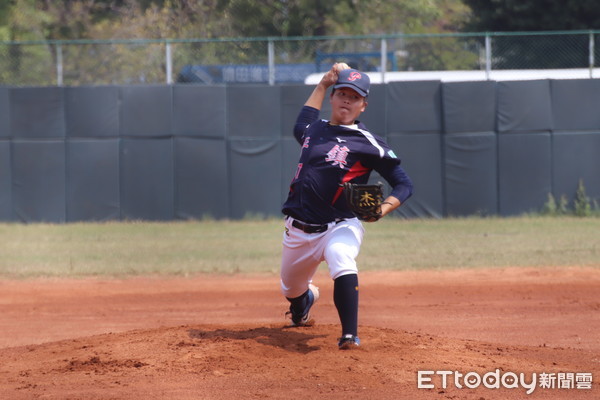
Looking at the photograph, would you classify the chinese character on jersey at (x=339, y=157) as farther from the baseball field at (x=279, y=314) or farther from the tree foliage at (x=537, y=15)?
the tree foliage at (x=537, y=15)

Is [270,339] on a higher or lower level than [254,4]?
lower

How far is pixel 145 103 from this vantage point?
638 inches

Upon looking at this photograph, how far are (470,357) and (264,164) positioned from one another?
10773 mm

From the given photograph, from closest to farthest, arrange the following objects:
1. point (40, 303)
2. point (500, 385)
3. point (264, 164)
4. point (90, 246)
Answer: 1. point (500, 385)
2. point (40, 303)
3. point (90, 246)
4. point (264, 164)

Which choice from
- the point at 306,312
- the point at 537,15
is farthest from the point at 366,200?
the point at 537,15

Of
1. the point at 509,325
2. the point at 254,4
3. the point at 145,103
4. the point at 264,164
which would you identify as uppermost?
the point at 254,4

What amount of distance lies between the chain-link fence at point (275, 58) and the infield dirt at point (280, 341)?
799 cm

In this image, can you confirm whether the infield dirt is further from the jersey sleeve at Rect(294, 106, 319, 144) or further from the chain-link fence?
the chain-link fence

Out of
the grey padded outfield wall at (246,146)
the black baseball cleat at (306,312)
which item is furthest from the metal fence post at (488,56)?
the black baseball cleat at (306,312)

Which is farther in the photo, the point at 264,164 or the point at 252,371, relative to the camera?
the point at 264,164

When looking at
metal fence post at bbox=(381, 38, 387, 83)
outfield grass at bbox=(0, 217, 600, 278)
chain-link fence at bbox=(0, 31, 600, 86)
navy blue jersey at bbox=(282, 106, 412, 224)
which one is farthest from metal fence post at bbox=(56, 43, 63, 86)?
navy blue jersey at bbox=(282, 106, 412, 224)

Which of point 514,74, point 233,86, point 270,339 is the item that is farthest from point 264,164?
point 270,339

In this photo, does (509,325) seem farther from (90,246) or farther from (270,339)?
(90,246)

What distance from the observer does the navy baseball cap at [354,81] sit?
18.0ft
